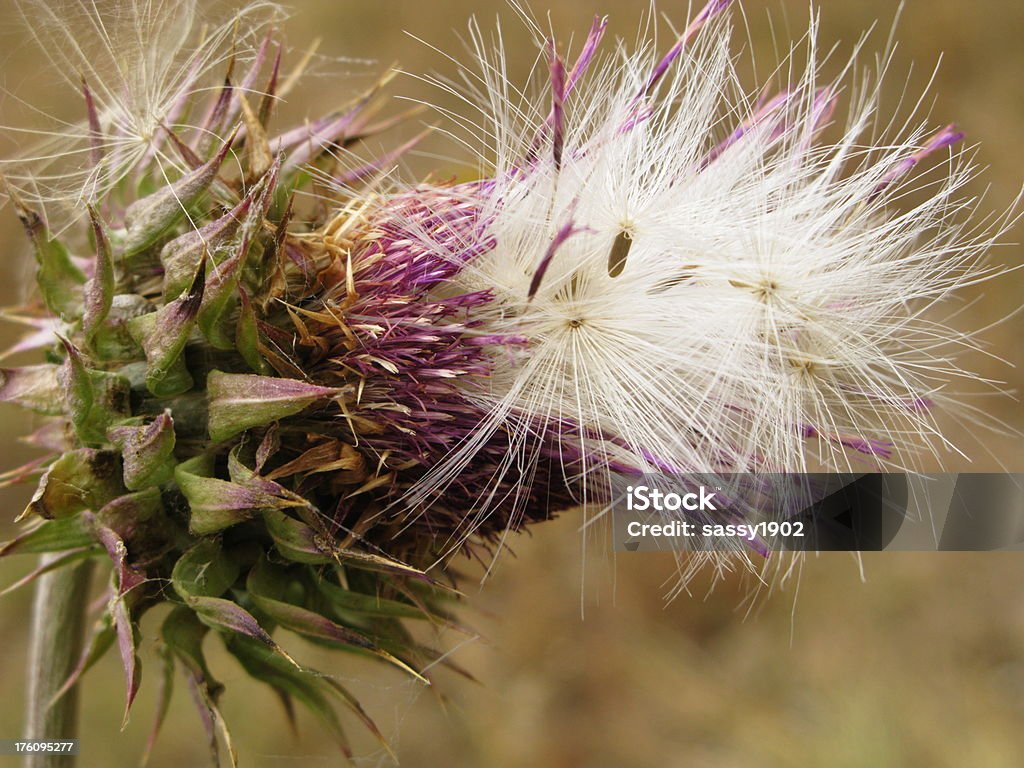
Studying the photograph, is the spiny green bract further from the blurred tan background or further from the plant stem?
the blurred tan background

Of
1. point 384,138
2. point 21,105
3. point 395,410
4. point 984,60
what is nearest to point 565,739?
point 384,138

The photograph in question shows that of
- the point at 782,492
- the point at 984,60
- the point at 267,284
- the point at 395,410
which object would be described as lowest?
the point at 782,492

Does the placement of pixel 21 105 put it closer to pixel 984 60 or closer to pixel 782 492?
pixel 782 492

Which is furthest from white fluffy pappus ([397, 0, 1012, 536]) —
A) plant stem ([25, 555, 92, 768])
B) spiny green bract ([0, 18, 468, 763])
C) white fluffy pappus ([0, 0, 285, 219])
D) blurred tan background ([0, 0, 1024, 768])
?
blurred tan background ([0, 0, 1024, 768])

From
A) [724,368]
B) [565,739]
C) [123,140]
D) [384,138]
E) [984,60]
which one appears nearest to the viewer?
[724,368]

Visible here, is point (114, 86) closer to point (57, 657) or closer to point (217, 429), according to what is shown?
point (217, 429)

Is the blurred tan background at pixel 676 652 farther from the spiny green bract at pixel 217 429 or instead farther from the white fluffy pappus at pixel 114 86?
the white fluffy pappus at pixel 114 86

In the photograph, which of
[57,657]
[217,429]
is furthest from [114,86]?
[57,657]

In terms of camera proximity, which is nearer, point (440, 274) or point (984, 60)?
point (440, 274)
